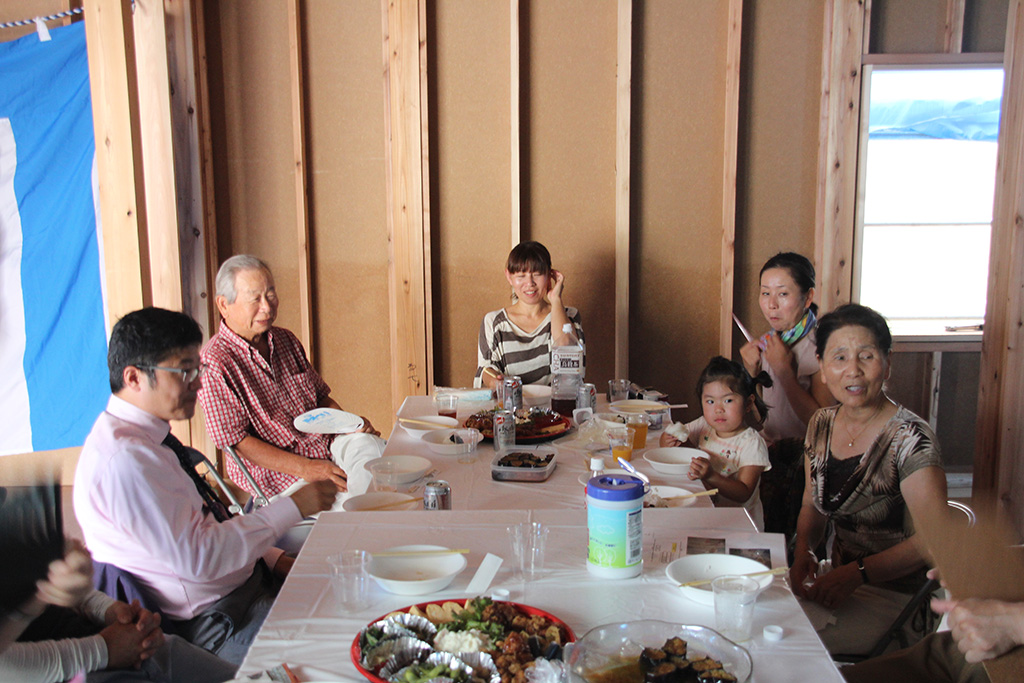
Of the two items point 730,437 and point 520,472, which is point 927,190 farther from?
point 520,472

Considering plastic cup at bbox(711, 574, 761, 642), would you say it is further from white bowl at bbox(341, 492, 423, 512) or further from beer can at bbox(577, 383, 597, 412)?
beer can at bbox(577, 383, 597, 412)

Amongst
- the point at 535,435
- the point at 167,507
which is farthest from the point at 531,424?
the point at 167,507

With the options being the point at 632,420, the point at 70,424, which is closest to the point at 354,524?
the point at 632,420

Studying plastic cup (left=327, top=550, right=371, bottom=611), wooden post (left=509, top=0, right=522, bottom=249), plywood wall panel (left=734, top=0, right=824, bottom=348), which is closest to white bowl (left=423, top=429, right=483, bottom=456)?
plastic cup (left=327, top=550, right=371, bottom=611)

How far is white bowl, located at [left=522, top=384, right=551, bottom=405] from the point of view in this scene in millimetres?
3184

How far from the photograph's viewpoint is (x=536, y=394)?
3314mm

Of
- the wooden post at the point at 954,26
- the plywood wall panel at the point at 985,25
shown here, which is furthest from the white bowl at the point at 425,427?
the plywood wall panel at the point at 985,25

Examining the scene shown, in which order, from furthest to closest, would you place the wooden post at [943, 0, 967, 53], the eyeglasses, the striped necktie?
the wooden post at [943, 0, 967, 53] < the striped necktie < the eyeglasses

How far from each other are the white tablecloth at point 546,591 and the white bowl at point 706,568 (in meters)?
0.03

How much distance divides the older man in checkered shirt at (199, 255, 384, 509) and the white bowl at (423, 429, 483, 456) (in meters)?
0.36

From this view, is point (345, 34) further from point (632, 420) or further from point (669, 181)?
point (632, 420)

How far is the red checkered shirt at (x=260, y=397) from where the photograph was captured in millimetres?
2832

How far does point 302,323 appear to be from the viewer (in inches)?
167

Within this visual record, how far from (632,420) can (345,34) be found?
2807mm
